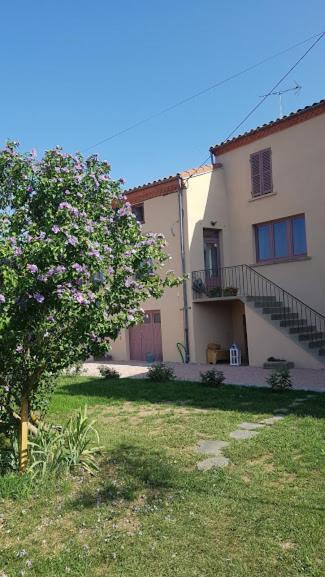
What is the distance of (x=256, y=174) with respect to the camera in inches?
633

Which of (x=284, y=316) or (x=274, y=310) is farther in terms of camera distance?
(x=274, y=310)

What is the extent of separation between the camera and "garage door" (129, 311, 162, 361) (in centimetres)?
→ 1781

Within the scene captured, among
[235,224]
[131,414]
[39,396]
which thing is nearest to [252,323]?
[235,224]

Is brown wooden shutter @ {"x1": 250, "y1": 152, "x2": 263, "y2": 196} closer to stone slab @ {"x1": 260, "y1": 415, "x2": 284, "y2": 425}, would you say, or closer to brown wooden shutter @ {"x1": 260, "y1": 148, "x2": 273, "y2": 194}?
brown wooden shutter @ {"x1": 260, "y1": 148, "x2": 273, "y2": 194}

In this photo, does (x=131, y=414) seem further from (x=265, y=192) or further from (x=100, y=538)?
(x=265, y=192)

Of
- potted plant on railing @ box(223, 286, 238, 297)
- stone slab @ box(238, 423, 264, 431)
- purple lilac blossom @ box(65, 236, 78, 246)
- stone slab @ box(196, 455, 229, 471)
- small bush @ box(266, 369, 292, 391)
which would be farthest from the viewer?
potted plant on railing @ box(223, 286, 238, 297)

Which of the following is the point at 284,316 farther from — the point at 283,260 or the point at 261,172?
the point at 261,172

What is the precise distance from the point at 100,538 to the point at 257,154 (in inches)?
554

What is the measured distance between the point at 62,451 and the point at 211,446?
6.12 feet

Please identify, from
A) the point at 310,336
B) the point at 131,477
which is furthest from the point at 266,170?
the point at 131,477

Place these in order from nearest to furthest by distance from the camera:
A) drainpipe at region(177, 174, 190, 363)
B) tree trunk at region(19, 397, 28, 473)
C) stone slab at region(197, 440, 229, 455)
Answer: tree trunk at region(19, 397, 28, 473) → stone slab at region(197, 440, 229, 455) → drainpipe at region(177, 174, 190, 363)

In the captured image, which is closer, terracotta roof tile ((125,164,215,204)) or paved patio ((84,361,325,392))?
paved patio ((84,361,325,392))

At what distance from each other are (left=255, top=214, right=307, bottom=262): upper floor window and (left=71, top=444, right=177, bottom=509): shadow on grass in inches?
405

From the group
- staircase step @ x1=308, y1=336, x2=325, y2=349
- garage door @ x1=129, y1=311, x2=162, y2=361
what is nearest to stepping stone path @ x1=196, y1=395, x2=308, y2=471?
staircase step @ x1=308, y1=336, x2=325, y2=349
